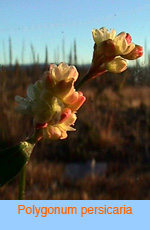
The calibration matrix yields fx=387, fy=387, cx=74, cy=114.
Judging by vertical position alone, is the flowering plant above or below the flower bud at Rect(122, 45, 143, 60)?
below

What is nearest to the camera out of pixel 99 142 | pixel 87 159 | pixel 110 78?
pixel 87 159

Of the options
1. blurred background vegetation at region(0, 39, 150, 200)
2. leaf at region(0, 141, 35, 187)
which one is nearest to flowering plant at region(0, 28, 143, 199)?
leaf at region(0, 141, 35, 187)

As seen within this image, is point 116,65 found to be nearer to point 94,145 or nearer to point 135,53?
point 135,53

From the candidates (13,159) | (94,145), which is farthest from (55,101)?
(94,145)

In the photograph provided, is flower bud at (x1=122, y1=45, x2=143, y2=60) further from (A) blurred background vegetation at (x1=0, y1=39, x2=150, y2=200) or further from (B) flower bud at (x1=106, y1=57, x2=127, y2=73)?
(A) blurred background vegetation at (x1=0, y1=39, x2=150, y2=200)

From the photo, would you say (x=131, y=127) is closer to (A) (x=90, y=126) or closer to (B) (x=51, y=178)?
(A) (x=90, y=126)

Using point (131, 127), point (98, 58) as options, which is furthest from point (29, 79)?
point (98, 58)
